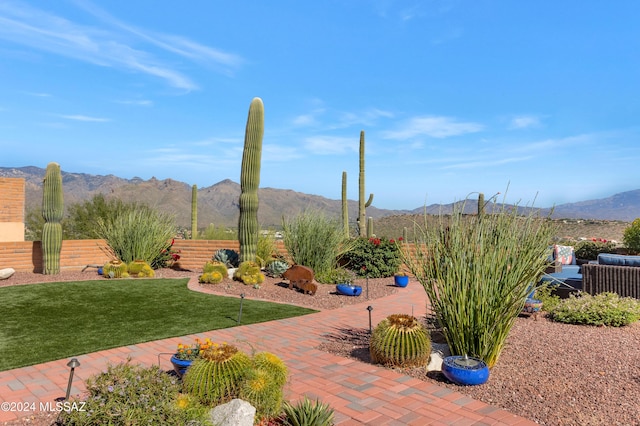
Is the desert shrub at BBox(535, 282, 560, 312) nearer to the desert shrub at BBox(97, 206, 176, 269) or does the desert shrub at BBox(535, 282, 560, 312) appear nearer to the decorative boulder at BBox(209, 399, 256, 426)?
the decorative boulder at BBox(209, 399, 256, 426)

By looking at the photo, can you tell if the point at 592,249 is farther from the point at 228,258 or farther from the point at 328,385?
the point at 328,385

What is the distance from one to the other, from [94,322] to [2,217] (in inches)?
562

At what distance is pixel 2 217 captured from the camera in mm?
18516

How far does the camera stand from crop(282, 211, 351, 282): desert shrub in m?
12.5

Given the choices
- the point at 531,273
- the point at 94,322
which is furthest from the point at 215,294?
the point at 531,273

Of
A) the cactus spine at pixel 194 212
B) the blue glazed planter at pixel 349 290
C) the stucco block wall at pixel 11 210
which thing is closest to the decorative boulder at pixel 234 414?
the blue glazed planter at pixel 349 290

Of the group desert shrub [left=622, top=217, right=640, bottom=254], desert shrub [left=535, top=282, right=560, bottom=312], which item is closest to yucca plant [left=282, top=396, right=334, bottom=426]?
desert shrub [left=535, top=282, right=560, bottom=312]

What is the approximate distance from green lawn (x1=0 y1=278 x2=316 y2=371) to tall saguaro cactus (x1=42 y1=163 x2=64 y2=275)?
2370 mm

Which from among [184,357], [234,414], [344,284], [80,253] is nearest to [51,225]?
[80,253]

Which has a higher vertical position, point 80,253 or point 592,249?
point 592,249

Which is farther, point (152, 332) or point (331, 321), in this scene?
point (331, 321)

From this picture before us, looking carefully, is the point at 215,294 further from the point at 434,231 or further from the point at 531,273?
the point at 531,273

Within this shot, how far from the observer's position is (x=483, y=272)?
491 centimetres

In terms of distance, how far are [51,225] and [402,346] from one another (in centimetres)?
1238
